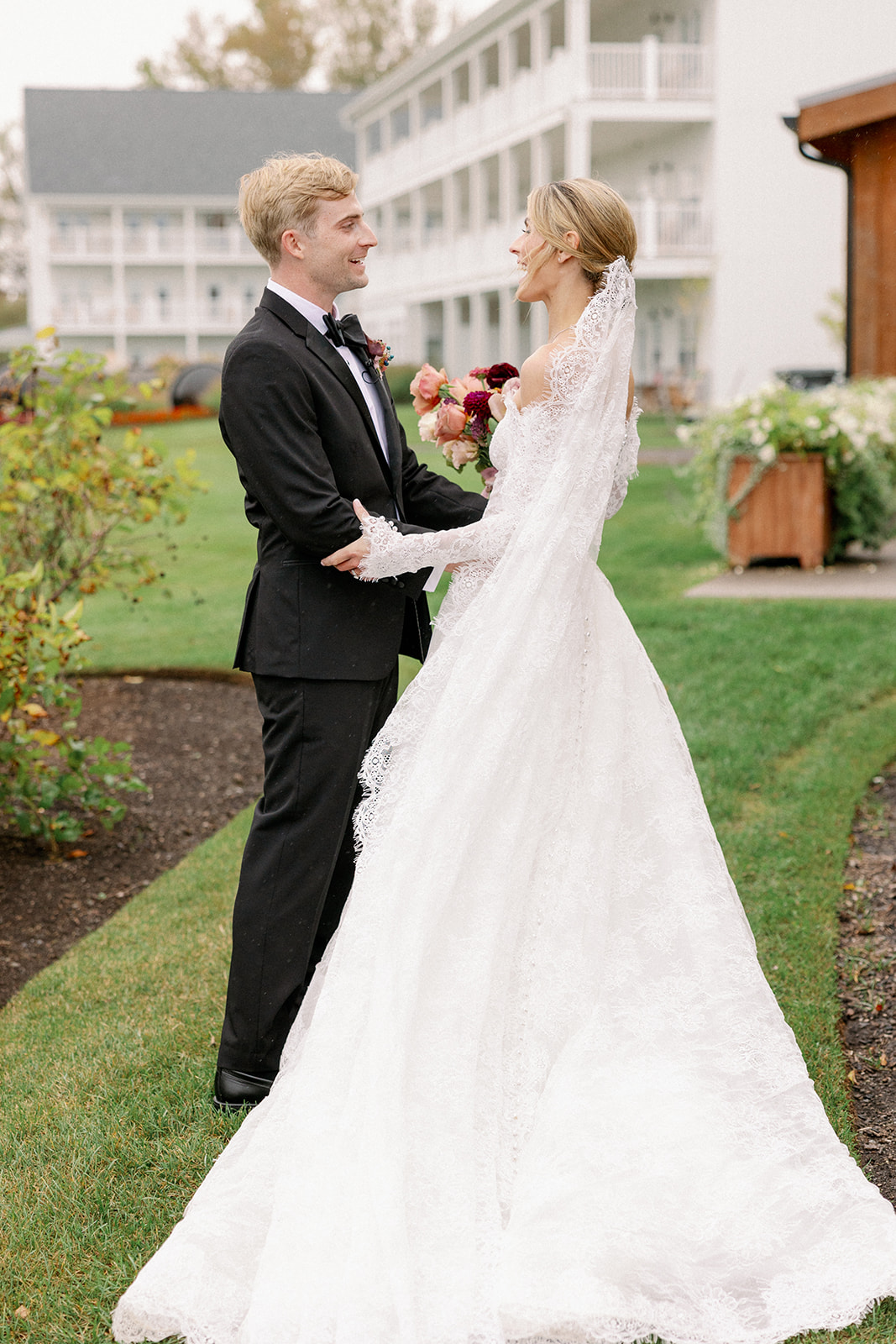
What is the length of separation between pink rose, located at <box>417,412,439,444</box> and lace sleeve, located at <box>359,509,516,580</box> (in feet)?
1.29

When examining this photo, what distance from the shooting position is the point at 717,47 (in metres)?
23.7

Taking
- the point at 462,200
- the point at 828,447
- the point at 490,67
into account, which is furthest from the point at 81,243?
the point at 828,447

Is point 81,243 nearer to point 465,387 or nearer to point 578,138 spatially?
point 578,138

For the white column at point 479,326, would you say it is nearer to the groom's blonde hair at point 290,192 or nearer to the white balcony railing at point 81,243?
the white balcony railing at point 81,243

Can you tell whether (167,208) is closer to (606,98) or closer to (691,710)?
(606,98)

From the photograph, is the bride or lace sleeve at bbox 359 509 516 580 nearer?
the bride

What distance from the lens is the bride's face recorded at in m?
2.89

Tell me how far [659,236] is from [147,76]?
38664 mm

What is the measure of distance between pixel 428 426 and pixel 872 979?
2.18m

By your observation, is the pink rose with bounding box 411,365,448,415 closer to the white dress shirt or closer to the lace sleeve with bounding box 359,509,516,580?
the white dress shirt

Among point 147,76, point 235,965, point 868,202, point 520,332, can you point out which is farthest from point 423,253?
point 235,965

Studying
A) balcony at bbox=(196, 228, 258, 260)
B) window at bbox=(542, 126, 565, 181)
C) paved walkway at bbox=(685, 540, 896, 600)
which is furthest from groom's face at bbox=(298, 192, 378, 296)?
balcony at bbox=(196, 228, 258, 260)

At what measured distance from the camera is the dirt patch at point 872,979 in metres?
3.11

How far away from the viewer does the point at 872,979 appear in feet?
13.0
